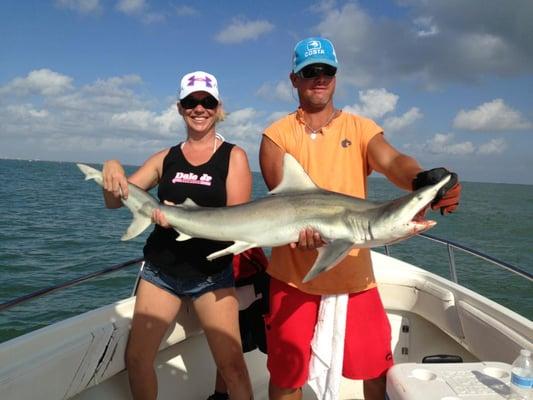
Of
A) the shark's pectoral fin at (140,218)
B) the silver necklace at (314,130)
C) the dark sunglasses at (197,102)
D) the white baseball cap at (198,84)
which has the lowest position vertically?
the shark's pectoral fin at (140,218)

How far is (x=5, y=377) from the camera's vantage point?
2.66 metres

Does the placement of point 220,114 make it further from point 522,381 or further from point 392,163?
point 522,381

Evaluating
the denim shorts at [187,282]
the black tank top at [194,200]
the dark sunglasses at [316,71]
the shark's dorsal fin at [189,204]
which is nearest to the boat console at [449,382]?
the denim shorts at [187,282]

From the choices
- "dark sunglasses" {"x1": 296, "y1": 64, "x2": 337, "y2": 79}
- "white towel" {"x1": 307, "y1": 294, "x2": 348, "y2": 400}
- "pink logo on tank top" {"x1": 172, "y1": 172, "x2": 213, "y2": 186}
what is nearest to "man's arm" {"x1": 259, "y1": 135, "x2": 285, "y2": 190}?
"pink logo on tank top" {"x1": 172, "y1": 172, "x2": 213, "y2": 186}

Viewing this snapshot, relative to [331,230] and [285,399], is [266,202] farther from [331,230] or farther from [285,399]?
[285,399]

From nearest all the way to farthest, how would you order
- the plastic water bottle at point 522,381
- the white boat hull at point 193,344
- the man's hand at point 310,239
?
1. the plastic water bottle at point 522,381
2. the white boat hull at point 193,344
3. the man's hand at point 310,239

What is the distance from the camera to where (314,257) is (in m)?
3.27

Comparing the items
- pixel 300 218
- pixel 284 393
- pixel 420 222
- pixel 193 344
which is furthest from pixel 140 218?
pixel 420 222

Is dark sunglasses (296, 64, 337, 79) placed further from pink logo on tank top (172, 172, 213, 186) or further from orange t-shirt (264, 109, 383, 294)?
pink logo on tank top (172, 172, 213, 186)

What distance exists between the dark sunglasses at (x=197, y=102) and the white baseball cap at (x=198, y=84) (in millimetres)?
35

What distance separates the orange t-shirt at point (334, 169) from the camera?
321 cm

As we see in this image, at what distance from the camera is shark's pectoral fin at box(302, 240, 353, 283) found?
9.04 feet

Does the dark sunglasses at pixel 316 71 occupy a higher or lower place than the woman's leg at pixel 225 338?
higher

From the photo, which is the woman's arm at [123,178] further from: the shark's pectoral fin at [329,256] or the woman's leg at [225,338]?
the shark's pectoral fin at [329,256]
